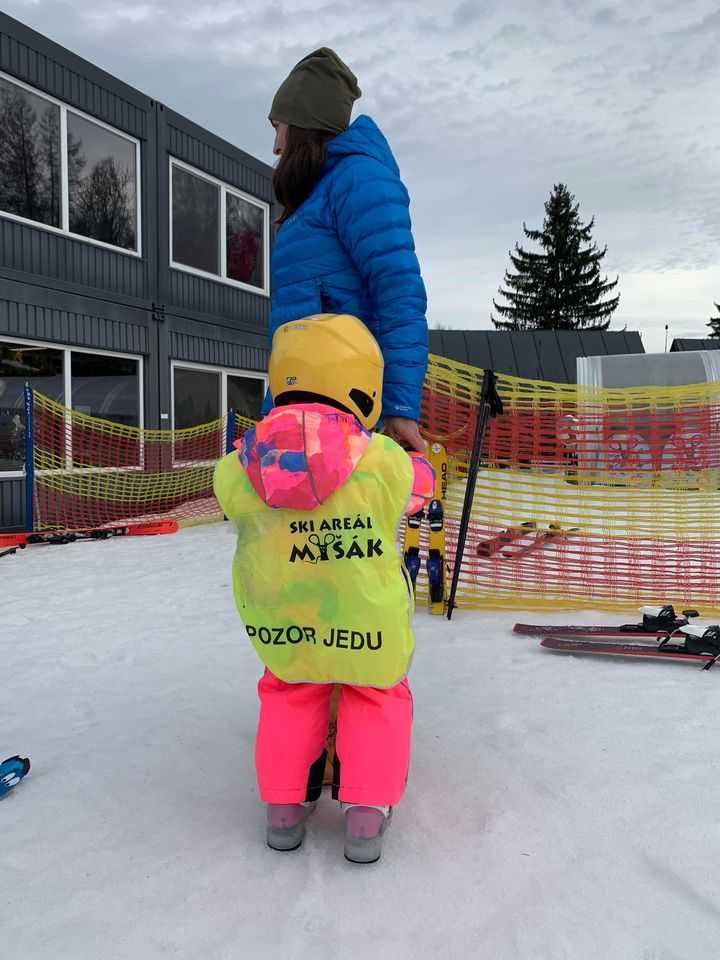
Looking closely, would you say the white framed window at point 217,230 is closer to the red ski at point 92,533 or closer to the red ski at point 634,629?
the red ski at point 92,533

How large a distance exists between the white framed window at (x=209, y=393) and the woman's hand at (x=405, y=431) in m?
8.64

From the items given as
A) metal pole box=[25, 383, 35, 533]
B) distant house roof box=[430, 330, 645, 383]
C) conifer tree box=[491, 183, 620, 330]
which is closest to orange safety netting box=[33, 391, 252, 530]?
metal pole box=[25, 383, 35, 533]

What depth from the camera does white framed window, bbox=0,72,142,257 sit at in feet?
28.8

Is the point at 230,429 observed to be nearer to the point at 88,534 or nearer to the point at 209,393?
the point at 209,393

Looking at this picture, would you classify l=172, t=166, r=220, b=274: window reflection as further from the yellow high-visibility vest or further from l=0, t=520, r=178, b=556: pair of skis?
the yellow high-visibility vest

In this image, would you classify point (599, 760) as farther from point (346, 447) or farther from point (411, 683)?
point (346, 447)

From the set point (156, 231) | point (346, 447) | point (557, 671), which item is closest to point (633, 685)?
point (557, 671)

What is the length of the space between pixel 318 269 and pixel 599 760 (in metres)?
1.85

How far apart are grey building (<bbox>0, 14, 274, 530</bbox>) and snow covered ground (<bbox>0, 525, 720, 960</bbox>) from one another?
6.41 metres

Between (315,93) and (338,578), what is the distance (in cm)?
149

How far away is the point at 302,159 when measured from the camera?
2307 mm

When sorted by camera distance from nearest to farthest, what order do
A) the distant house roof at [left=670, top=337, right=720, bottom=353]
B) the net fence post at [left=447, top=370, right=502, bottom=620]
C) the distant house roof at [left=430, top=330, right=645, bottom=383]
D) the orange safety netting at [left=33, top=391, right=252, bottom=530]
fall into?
1. the net fence post at [left=447, top=370, right=502, bottom=620]
2. the orange safety netting at [left=33, top=391, right=252, bottom=530]
3. the distant house roof at [left=430, top=330, right=645, bottom=383]
4. the distant house roof at [left=670, top=337, right=720, bottom=353]

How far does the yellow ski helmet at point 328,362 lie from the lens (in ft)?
6.38

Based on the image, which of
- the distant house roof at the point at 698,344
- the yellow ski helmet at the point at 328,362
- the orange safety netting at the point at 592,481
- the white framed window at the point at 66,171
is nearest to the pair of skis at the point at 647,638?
the orange safety netting at the point at 592,481
